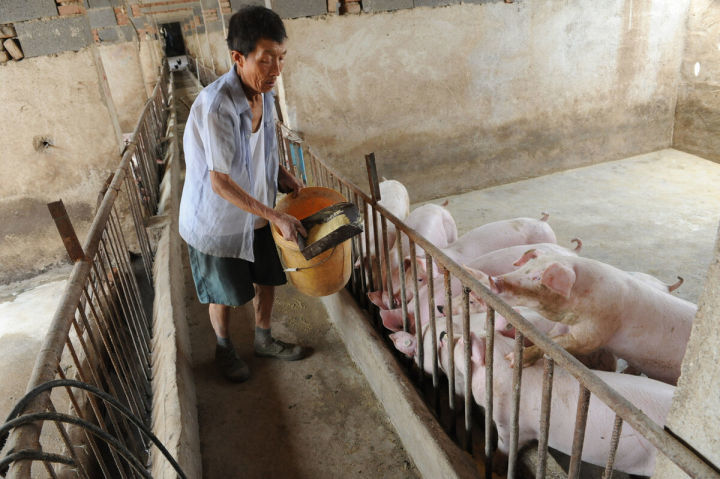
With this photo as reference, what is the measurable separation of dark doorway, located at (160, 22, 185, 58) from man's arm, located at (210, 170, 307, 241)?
141 feet

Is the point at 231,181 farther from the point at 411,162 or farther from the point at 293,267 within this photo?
the point at 411,162

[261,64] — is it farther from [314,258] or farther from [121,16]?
[121,16]

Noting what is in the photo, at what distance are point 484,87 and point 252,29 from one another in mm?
4702

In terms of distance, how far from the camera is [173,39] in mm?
41062

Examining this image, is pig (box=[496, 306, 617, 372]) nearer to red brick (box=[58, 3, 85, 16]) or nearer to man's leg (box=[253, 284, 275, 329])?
man's leg (box=[253, 284, 275, 329])

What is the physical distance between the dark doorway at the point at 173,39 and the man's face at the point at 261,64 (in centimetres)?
4286

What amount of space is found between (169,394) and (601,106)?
6.92 meters

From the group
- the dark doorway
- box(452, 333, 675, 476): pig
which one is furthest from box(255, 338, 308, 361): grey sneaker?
the dark doorway

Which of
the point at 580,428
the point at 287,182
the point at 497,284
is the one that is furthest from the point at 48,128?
the point at 580,428

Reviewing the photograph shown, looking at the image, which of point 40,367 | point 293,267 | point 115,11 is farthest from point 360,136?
point 115,11

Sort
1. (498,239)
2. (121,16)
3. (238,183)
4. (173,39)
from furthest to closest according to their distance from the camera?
(173,39) < (121,16) < (498,239) < (238,183)

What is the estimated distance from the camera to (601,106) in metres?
7.02

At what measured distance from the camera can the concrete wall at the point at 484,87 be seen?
562 cm

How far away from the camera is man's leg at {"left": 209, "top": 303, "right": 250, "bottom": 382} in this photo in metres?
3.07
